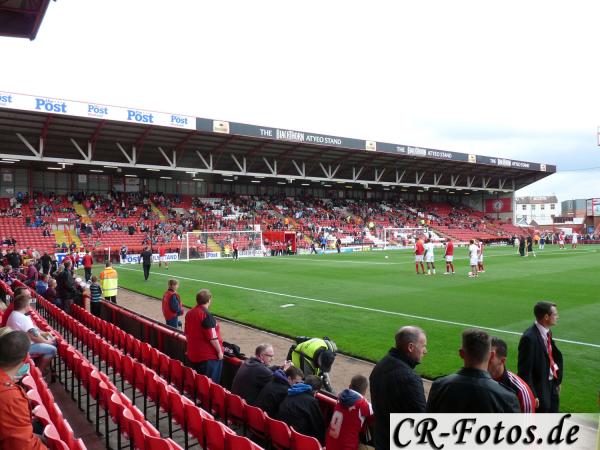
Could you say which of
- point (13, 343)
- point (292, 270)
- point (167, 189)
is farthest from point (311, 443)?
point (167, 189)

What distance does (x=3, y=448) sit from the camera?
2.83 m

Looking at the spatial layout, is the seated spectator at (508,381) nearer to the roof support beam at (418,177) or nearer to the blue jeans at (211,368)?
the blue jeans at (211,368)

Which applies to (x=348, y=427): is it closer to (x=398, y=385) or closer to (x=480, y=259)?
(x=398, y=385)

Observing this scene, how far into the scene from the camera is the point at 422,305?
13.8 meters

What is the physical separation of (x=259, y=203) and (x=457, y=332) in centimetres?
4377

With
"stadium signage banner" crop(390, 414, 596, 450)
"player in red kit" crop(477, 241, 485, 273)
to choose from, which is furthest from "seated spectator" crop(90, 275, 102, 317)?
"player in red kit" crop(477, 241, 485, 273)

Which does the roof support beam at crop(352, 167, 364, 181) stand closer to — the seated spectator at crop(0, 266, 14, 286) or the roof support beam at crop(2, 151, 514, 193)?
Answer: the roof support beam at crop(2, 151, 514, 193)

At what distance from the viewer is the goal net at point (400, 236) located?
166ft

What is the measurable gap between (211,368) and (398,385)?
382cm

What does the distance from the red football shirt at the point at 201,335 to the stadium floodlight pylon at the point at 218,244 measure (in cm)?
3138

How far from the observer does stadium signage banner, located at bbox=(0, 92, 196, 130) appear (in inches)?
1158

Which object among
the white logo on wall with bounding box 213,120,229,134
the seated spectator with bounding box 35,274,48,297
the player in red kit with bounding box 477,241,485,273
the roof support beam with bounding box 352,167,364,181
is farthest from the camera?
the roof support beam with bounding box 352,167,364,181

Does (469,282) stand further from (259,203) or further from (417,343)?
(259,203)

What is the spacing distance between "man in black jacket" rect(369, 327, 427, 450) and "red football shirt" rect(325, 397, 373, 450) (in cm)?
38
